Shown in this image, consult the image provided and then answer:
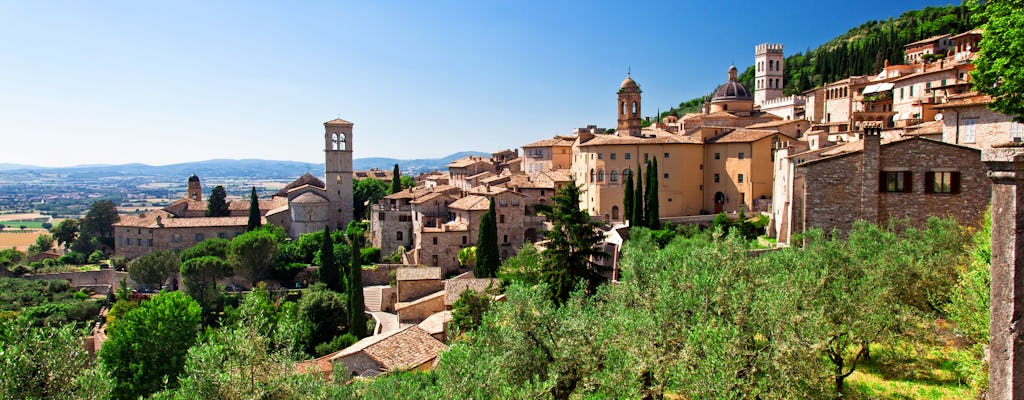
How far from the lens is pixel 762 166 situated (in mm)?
41188

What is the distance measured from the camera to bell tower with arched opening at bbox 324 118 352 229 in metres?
58.6

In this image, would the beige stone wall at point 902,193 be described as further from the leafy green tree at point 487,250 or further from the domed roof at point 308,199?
the domed roof at point 308,199

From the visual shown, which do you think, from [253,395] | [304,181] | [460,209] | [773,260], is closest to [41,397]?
[253,395]

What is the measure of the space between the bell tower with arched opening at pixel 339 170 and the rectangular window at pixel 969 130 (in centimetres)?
4714

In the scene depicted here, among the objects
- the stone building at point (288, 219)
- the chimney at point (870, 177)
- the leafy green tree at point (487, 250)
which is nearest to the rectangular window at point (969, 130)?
the chimney at point (870, 177)

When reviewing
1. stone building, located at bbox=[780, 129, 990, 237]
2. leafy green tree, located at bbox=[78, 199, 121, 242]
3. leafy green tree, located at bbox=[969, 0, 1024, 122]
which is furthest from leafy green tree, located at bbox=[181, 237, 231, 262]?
leafy green tree, located at bbox=[969, 0, 1024, 122]

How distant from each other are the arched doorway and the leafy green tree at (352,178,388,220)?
31.2 metres

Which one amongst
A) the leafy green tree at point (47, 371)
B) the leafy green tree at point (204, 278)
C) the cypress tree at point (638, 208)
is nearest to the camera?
the leafy green tree at point (47, 371)

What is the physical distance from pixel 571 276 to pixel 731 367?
1504 cm

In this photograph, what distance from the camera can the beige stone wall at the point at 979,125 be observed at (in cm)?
2211

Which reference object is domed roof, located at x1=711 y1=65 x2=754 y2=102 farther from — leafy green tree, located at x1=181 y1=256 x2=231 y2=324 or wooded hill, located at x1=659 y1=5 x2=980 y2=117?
leafy green tree, located at x1=181 y1=256 x2=231 y2=324

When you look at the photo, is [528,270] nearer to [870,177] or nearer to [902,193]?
[870,177]

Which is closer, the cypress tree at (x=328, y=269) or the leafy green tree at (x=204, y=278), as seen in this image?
the leafy green tree at (x=204, y=278)

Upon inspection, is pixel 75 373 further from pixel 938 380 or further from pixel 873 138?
pixel 873 138
